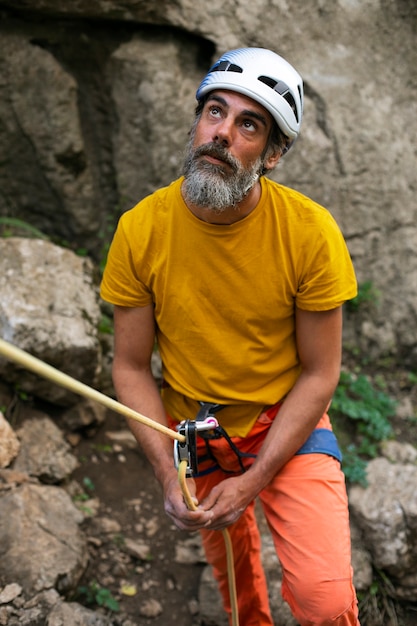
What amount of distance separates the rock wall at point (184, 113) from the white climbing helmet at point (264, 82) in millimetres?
2060

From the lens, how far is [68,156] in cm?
512

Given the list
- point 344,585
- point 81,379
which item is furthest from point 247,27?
point 344,585

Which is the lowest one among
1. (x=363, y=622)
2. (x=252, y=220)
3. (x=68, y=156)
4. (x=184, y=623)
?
(x=184, y=623)

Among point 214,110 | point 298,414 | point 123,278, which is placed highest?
point 214,110

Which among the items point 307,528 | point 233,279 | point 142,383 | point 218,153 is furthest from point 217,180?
point 307,528

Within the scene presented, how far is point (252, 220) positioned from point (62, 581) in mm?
2129

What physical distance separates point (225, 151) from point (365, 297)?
2.73 meters

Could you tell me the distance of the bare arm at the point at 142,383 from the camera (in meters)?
3.01

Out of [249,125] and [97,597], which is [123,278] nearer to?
[249,125]

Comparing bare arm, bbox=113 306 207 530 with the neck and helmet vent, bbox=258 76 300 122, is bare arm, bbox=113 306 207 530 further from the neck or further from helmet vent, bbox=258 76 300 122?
helmet vent, bbox=258 76 300 122

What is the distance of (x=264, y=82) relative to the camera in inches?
111

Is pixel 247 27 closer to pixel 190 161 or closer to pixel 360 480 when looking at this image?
pixel 190 161

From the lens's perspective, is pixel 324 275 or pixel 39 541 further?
pixel 39 541

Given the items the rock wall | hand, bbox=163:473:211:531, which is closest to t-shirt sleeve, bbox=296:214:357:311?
hand, bbox=163:473:211:531
